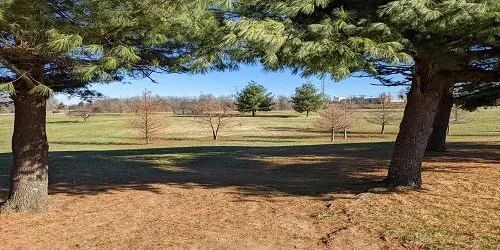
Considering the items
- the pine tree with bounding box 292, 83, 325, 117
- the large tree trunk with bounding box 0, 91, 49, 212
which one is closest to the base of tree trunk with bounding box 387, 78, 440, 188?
the large tree trunk with bounding box 0, 91, 49, 212

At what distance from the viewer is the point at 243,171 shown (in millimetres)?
11500

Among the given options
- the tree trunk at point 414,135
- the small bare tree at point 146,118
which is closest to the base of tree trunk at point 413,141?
the tree trunk at point 414,135

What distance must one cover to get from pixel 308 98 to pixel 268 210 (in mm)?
58742

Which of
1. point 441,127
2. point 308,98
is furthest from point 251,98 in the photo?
point 441,127

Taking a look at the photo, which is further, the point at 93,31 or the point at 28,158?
the point at 28,158

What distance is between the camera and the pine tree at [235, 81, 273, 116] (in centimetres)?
6619

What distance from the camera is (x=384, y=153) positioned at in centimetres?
1412

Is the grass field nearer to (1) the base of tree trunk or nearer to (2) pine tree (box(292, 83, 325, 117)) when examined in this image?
(1) the base of tree trunk

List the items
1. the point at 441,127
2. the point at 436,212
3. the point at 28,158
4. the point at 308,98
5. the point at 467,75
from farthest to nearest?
the point at 308,98 → the point at 441,127 → the point at 467,75 → the point at 28,158 → the point at 436,212

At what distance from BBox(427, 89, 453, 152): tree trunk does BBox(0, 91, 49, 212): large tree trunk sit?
10.6 m

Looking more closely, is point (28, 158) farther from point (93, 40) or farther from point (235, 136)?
point (235, 136)

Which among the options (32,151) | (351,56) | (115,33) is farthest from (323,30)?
(32,151)

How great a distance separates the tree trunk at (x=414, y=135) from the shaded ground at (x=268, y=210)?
44 centimetres

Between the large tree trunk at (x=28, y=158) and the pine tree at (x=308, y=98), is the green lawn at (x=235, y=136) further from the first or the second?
the large tree trunk at (x=28, y=158)
